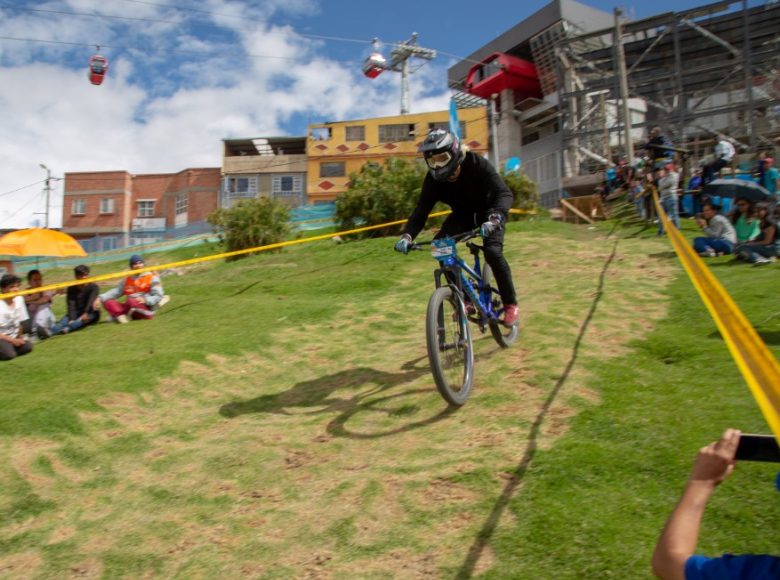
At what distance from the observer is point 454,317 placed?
5.63 metres

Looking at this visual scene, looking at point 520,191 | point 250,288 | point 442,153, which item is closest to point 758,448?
point 442,153

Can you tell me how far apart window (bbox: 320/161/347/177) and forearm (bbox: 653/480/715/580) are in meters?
50.6

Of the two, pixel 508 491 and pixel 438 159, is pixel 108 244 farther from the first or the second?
pixel 508 491

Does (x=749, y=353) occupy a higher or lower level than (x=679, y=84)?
lower

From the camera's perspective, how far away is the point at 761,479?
3.61 m

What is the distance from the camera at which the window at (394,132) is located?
51031 millimetres

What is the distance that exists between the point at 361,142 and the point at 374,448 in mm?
48254

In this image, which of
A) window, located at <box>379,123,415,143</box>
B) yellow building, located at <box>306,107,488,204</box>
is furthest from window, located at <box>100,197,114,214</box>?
window, located at <box>379,123,415,143</box>

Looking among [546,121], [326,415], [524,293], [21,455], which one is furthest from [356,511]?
[546,121]

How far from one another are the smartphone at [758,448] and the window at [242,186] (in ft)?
172

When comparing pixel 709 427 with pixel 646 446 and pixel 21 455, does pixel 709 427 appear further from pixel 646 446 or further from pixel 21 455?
pixel 21 455

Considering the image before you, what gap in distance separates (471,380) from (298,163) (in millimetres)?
49297

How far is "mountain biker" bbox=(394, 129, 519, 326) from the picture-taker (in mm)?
5742

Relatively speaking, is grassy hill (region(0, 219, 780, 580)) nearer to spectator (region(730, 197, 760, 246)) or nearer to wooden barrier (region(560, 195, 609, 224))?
spectator (region(730, 197, 760, 246))
